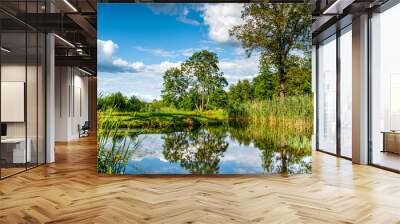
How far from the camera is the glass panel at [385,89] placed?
6.80 m

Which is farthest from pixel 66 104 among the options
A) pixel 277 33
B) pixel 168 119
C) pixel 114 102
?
A: pixel 277 33

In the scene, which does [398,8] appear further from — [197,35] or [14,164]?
[14,164]

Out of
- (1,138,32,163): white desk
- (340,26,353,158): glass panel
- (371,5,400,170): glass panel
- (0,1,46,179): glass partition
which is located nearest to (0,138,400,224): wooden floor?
(1,138,32,163): white desk

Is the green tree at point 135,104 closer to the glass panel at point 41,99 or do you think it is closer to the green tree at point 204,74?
the green tree at point 204,74

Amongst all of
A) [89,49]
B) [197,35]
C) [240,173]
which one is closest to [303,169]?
[240,173]

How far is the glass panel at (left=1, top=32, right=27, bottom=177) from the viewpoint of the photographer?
6164 mm

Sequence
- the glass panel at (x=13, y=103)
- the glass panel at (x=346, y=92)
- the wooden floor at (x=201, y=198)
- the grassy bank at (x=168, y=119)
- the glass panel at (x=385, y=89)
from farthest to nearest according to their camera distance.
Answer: the glass panel at (x=346, y=92) < the glass panel at (x=385, y=89) < the grassy bank at (x=168, y=119) < the glass panel at (x=13, y=103) < the wooden floor at (x=201, y=198)

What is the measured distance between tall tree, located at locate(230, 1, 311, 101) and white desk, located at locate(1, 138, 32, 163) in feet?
13.3

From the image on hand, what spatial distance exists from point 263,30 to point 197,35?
1115mm

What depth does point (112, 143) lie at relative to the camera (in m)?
6.26

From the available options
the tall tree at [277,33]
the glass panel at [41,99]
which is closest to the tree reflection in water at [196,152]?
the tall tree at [277,33]

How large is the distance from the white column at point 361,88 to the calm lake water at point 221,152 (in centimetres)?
205

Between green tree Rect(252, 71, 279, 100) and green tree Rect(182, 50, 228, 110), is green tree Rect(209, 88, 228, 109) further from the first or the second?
green tree Rect(252, 71, 279, 100)

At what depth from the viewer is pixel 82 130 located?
16.8 meters
